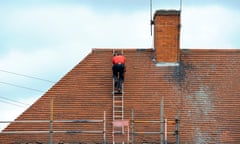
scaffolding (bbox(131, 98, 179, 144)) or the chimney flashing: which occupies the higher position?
the chimney flashing

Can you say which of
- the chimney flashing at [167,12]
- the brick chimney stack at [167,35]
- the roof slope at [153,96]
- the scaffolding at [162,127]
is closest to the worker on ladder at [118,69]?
the roof slope at [153,96]

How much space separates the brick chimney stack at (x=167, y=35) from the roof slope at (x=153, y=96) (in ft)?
0.99

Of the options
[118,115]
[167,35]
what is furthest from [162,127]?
[167,35]

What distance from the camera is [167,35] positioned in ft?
122

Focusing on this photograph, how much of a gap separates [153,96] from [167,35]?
2.72 m

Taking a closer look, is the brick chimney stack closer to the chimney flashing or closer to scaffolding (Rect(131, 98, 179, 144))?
the chimney flashing

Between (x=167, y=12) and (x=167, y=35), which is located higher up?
(x=167, y=12)

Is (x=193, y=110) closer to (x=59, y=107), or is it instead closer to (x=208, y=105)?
(x=208, y=105)

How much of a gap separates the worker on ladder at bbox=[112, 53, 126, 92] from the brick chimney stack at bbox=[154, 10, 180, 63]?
196cm

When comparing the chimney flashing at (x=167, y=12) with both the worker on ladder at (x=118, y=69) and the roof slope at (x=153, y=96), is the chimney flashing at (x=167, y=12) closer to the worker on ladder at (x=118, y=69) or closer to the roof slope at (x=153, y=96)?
the roof slope at (x=153, y=96)

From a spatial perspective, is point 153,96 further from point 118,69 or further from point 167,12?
point 167,12

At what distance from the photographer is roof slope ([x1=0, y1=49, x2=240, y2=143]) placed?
1351 inches

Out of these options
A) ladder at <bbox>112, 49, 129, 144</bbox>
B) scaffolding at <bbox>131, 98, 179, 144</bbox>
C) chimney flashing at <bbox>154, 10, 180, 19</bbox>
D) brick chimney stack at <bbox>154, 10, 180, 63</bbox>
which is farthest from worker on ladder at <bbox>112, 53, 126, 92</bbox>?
→ chimney flashing at <bbox>154, 10, 180, 19</bbox>

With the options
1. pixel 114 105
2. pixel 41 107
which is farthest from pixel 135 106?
pixel 41 107
